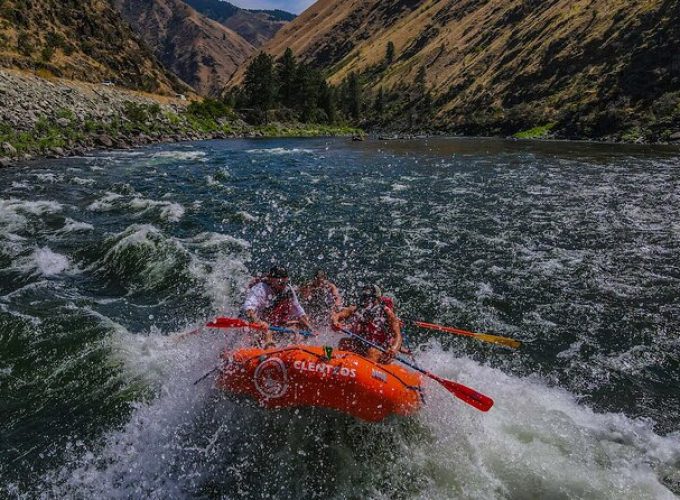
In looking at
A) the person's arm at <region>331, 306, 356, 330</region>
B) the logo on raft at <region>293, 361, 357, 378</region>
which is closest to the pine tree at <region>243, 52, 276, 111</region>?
the person's arm at <region>331, 306, 356, 330</region>

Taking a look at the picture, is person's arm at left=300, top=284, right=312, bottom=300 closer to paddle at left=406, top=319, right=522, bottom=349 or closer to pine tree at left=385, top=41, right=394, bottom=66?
paddle at left=406, top=319, right=522, bottom=349

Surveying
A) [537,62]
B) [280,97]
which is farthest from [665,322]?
[280,97]

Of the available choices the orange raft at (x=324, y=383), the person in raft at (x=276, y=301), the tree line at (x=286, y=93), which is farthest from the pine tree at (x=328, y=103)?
the orange raft at (x=324, y=383)

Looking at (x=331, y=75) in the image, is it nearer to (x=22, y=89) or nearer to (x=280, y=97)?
(x=280, y=97)

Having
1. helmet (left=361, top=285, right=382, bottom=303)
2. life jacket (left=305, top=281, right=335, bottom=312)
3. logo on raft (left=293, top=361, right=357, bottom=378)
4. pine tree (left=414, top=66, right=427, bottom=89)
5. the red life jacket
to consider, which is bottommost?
pine tree (left=414, top=66, right=427, bottom=89)

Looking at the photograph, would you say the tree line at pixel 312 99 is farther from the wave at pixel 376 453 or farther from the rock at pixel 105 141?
the wave at pixel 376 453
